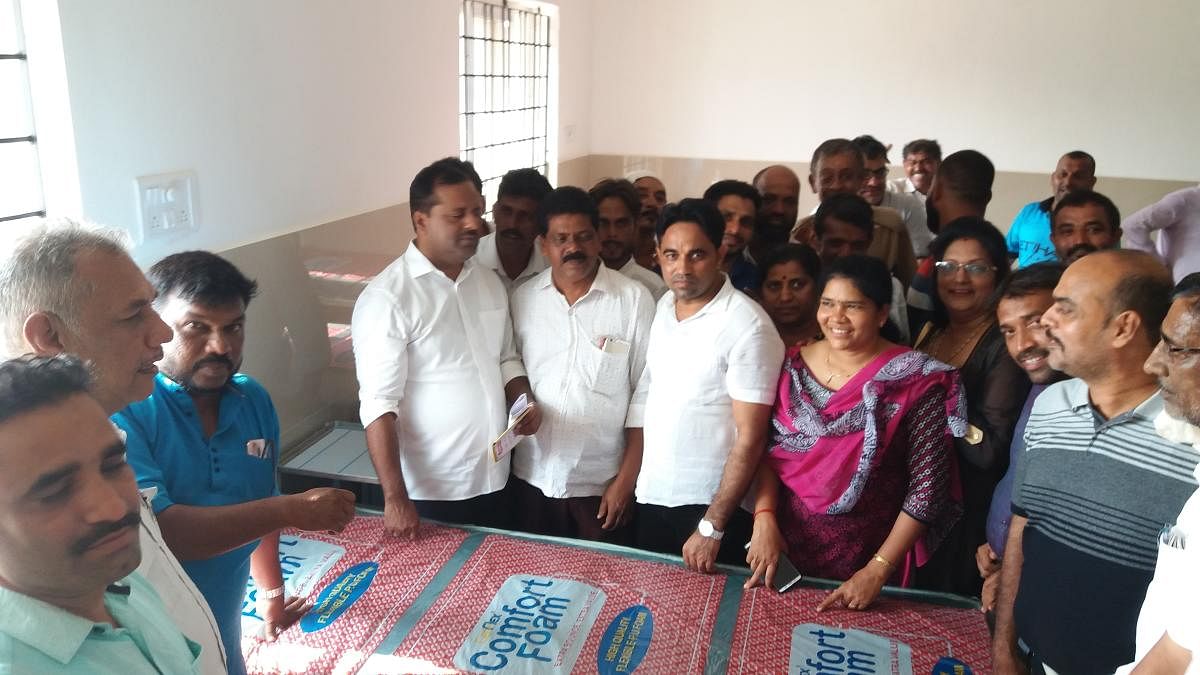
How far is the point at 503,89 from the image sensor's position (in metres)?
5.12

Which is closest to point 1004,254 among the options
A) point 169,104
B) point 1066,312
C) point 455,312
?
point 1066,312

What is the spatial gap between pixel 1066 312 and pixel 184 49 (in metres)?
2.30

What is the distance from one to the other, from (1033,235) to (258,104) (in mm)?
3342

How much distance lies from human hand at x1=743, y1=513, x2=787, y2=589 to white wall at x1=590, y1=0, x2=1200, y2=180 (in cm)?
490

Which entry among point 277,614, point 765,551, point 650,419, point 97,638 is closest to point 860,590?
point 765,551

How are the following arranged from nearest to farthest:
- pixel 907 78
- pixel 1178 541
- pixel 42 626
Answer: pixel 42 626, pixel 1178 541, pixel 907 78

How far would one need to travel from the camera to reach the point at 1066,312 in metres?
1.53

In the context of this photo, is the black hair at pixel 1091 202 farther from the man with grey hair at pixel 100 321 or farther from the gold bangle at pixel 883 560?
the man with grey hair at pixel 100 321

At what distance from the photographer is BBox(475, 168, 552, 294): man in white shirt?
2766mm

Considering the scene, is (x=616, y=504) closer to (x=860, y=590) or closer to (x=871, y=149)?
(x=860, y=590)

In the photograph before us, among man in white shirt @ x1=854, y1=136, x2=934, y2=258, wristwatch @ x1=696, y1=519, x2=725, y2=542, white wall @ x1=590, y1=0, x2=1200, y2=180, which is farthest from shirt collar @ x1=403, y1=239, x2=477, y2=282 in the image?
white wall @ x1=590, y1=0, x2=1200, y2=180

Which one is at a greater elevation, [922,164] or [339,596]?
[922,164]

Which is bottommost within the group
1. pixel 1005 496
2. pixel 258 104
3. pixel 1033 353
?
pixel 1005 496

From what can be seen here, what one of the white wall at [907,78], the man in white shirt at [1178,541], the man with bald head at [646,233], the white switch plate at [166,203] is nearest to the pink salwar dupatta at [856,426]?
the man in white shirt at [1178,541]
